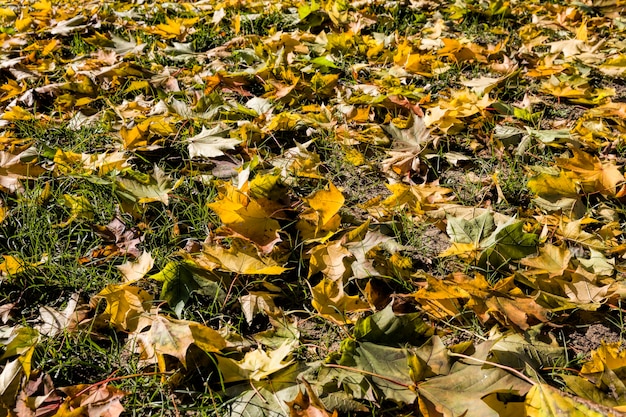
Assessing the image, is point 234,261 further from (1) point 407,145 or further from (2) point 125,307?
(1) point 407,145

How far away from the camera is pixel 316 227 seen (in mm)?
1490

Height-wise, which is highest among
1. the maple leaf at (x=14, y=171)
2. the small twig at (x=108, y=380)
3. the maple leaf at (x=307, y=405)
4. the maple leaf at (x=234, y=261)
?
the maple leaf at (x=14, y=171)

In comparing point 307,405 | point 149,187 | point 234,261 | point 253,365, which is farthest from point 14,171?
point 307,405

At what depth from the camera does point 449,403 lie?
1006 mm

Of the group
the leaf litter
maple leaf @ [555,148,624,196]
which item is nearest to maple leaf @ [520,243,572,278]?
the leaf litter

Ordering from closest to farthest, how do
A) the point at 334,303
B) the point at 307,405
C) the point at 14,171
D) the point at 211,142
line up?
the point at 307,405 → the point at 334,303 → the point at 14,171 → the point at 211,142

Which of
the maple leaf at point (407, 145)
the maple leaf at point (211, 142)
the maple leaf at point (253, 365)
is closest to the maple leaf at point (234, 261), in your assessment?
the maple leaf at point (253, 365)

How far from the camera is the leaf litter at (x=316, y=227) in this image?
1.12 meters

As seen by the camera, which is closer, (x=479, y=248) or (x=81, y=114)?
(x=479, y=248)

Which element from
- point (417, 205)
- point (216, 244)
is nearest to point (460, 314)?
Answer: point (417, 205)

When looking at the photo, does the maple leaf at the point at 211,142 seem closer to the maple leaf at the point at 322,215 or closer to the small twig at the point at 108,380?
the maple leaf at the point at 322,215

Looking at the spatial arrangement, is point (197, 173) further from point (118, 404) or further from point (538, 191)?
point (538, 191)

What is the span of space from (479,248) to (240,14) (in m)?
2.26

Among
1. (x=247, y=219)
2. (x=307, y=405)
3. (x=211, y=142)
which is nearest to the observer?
(x=307, y=405)
